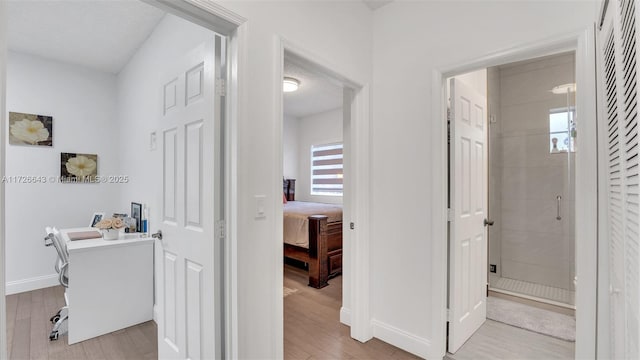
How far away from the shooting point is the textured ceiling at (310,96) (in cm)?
410

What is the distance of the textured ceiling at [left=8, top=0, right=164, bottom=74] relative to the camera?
248 cm

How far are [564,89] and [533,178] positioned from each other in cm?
108

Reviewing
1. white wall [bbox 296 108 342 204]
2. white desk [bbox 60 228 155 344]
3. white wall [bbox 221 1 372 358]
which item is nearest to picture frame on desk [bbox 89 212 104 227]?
white desk [bbox 60 228 155 344]

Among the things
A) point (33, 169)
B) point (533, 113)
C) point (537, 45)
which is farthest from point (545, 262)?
point (33, 169)

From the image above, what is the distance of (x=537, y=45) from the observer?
1.71m

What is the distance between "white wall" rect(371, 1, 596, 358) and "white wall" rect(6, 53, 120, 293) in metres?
3.75

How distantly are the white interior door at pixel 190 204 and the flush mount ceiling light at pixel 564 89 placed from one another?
3839mm

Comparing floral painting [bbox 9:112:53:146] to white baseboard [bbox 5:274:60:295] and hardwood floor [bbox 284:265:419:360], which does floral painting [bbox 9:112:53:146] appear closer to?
white baseboard [bbox 5:274:60:295]

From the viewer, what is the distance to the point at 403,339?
2.21 meters

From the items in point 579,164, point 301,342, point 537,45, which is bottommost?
point 301,342

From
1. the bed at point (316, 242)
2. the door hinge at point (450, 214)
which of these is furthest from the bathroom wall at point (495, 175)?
the bed at point (316, 242)

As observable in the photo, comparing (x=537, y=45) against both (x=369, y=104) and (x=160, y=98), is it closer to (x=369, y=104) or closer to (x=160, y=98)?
(x=369, y=104)

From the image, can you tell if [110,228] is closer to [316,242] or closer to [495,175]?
[316,242]

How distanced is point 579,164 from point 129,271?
353 centimetres
